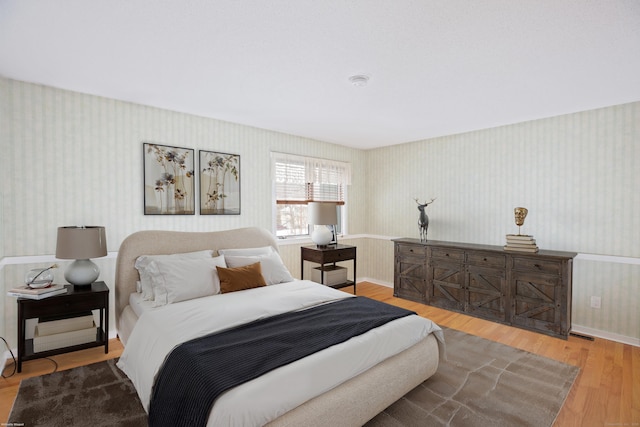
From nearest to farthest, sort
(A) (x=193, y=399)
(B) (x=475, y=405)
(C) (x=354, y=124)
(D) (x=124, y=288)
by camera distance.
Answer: (A) (x=193, y=399) < (B) (x=475, y=405) < (D) (x=124, y=288) < (C) (x=354, y=124)

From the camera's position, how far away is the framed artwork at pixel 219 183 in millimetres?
3863

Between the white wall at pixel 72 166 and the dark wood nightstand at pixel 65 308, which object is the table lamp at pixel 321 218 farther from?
the dark wood nightstand at pixel 65 308

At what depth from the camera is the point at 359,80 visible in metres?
2.71

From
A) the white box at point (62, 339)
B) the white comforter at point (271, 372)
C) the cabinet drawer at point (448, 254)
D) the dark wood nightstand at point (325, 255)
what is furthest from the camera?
the dark wood nightstand at point (325, 255)

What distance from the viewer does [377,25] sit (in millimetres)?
1936

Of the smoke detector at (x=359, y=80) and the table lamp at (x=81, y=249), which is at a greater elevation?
the smoke detector at (x=359, y=80)

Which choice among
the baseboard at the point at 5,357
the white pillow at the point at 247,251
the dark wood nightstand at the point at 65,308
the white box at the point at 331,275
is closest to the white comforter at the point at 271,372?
the white pillow at the point at 247,251

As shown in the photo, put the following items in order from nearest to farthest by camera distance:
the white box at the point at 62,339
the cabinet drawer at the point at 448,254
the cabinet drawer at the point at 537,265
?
the white box at the point at 62,339
the cabinet drawer at the point at 537,265
the cabinet drawer at the point at 448,254

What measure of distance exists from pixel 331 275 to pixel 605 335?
125 inches

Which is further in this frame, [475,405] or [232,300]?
[232,300]

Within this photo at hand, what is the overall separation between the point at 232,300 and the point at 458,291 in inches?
116

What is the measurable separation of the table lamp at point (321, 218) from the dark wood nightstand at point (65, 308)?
2.57 meters

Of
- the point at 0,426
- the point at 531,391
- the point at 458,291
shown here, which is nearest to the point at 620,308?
the point at 458,291

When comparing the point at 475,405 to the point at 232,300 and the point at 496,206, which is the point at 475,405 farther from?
the point at 496,206
